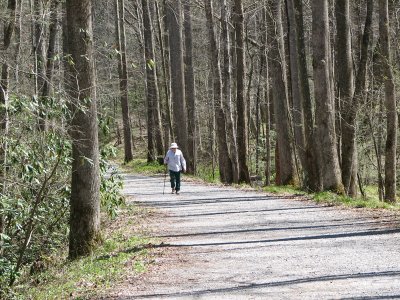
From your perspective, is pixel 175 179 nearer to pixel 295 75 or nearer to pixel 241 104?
pixel 241 104

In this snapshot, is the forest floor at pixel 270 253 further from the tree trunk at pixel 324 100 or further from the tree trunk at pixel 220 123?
the tree trunk at pixel 220 123

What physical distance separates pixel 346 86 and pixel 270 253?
35.2 ft

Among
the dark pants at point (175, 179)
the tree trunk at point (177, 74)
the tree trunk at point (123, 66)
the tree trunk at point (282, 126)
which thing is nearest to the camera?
the dark pants at point (175, 179)

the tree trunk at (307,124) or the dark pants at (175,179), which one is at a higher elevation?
the tree trunk at (307,124)

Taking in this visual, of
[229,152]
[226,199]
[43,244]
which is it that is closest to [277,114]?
[229,152]

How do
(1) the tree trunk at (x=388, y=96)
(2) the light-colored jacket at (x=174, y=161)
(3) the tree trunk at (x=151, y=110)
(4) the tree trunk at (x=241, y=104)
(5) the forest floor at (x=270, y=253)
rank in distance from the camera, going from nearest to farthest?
(5) the forest floor at (x=270, y=253), (1) the tree trunk at (x=388, y=96), (2) the light-colored jacket at (x=174, y=161), (4) the tree trunk at (x=241, y=104), (3) the tree trunk at (x=151, y=110)

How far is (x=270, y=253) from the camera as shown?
34.6 ft

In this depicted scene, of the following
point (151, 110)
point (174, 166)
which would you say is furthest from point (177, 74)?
point (174, 166)

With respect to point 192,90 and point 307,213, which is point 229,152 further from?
point 307,213

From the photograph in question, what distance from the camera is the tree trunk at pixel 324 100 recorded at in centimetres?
1825

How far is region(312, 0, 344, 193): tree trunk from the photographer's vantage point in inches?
719

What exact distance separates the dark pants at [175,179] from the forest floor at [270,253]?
11.6ft

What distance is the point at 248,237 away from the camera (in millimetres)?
12203

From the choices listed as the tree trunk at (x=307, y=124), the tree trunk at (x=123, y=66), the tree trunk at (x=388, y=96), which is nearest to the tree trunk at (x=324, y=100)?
the tree trunk at (x=388, y=96)
